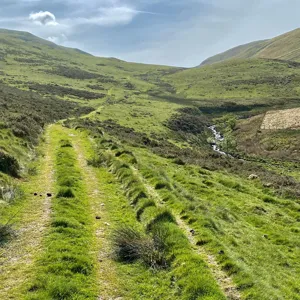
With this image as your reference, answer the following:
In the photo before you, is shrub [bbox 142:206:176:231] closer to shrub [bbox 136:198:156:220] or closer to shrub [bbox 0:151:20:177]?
shrub [bbox 136:198:156:220]

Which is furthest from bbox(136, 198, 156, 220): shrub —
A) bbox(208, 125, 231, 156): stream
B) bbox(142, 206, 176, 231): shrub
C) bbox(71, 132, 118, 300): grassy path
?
bbox(208, 125, 231, 156): stream

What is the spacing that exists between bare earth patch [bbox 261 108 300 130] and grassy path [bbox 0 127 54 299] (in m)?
81.0

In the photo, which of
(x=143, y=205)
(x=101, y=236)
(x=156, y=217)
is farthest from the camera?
(x=143, y=205)

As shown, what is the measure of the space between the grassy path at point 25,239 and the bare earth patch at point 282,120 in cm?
8101

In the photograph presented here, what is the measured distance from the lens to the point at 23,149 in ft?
86.3

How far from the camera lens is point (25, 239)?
40.1ft

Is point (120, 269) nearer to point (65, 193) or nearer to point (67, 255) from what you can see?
point (67, 255)

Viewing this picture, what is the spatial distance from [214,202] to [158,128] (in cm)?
5829

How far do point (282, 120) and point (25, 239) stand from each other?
95.6 metres

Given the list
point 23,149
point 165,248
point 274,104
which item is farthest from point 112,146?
point 274,104

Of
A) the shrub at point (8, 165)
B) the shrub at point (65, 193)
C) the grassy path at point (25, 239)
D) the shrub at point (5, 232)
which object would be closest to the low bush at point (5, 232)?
the shrub at point (5, 232)

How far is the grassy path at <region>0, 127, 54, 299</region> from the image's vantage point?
9.55m

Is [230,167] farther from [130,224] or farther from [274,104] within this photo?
[274,104]

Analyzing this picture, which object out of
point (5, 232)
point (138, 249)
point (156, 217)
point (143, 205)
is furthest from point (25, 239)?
point (143, 205)
